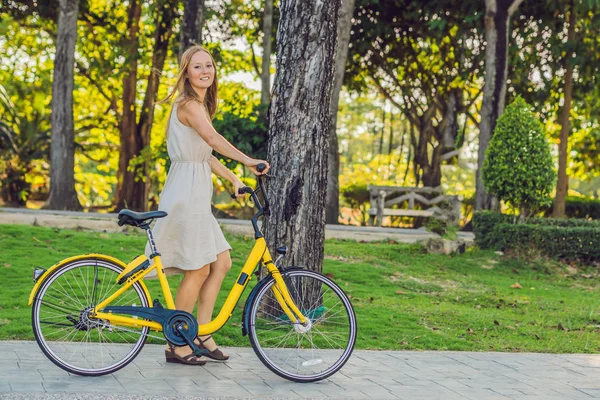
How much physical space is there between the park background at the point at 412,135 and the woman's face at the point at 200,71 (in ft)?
6.86

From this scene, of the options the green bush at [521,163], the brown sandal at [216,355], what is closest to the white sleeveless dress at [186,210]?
the brown sandal at [216,355]

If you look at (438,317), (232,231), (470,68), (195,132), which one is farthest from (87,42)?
(195,132)

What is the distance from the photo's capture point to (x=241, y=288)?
21.9 feet

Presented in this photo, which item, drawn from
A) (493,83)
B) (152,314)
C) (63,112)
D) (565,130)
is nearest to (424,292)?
(152,314)

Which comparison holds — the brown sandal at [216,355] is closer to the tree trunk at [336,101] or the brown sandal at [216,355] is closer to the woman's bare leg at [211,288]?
the woman's bare leg at [211,288]

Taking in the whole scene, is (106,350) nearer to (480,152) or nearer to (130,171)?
(480,152)

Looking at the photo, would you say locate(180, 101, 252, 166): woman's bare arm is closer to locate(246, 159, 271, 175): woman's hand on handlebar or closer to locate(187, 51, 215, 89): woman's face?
locate(246, 159, 271, 175): woman's hand on handlebar

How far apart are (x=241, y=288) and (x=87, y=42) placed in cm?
2742

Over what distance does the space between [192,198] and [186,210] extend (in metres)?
0.09

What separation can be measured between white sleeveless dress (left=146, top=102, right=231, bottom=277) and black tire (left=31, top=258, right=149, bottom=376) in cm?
41

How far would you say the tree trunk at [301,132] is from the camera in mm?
8781

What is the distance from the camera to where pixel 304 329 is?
6676 millimetres

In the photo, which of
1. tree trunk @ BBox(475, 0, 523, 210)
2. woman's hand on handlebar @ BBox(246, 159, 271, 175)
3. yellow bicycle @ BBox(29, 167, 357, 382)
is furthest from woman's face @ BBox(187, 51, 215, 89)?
tree trunk @ BBox(475, 0, 523, 210)

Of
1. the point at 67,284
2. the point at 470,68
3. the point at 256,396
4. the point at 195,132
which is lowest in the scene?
the point at 256,396
